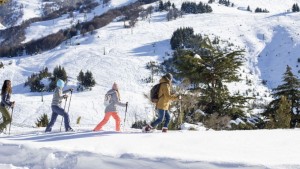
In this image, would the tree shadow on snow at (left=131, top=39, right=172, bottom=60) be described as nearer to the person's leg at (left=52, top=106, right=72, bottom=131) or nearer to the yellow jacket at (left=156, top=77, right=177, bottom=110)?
the person's leg at (left=52, top=106, right=72, bottom=131)

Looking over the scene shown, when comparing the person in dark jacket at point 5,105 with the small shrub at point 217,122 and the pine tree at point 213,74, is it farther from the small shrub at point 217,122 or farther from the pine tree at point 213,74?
the pine tree at point 213,74

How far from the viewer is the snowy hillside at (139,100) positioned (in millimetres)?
6734

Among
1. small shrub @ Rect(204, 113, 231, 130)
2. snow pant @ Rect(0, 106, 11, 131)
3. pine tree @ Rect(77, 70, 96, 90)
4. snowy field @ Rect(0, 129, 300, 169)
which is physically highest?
pine tree @ Rect(77, 70, 96, 90)

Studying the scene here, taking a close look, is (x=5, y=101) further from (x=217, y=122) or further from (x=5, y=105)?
(x=217, y=122)

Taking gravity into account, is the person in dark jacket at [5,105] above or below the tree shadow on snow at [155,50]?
below

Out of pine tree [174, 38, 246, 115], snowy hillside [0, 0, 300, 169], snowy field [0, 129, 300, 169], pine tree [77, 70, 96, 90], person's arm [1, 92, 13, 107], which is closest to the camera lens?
snowy field [0, 129, 300, 169]

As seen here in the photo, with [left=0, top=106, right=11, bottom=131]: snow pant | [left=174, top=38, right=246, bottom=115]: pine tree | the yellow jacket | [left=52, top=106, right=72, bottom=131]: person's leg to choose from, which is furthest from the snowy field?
[left=174, top=38, right=246, bottom=115]: pine tree

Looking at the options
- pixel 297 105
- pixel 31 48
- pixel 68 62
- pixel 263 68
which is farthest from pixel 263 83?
pixel 297 105

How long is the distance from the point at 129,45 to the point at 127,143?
440ft

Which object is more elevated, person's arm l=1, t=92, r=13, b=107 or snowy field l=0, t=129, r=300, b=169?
person's arm l=1, t=92, r=13, b=107

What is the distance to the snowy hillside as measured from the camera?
673 centimetres

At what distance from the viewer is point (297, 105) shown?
23.8 meters

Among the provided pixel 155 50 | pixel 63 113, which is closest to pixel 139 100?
pixel 63 113

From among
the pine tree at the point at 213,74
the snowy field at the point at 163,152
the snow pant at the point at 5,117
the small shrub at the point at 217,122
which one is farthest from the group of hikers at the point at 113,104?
the pine tree at the point at 213,74
